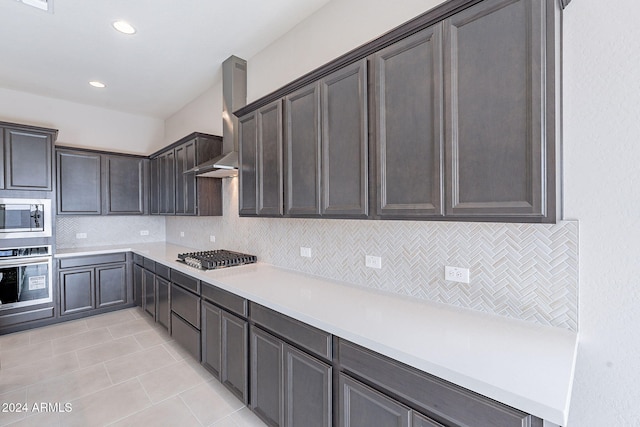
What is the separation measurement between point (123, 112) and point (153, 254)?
268 centimetres

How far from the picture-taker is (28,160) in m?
3.51

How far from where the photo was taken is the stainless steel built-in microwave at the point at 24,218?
339 cm

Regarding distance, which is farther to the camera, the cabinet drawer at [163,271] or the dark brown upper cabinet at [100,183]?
the dark brown upper cabinet at [100,183]

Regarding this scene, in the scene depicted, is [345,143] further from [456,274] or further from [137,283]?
[137,283]

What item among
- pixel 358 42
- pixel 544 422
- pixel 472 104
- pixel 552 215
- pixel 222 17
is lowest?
pixel 544 422

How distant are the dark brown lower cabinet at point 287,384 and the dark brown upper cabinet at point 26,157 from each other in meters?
3.60

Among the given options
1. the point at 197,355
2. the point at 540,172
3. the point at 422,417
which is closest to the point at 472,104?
the point at 540,172

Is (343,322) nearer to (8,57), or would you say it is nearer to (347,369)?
(347,369)

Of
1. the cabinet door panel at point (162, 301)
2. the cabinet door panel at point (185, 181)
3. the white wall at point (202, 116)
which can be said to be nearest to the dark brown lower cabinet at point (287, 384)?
the cabinet door panel at point (162, 301)

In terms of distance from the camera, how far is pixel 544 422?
86cm

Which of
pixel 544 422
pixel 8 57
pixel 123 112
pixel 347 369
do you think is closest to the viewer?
pixel 544 422

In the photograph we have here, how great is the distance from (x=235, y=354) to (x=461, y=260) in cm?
171

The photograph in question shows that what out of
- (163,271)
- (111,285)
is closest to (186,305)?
(163,271)

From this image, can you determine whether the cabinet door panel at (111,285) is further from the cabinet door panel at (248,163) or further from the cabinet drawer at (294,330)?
the cabinet drawer at (294,330)
